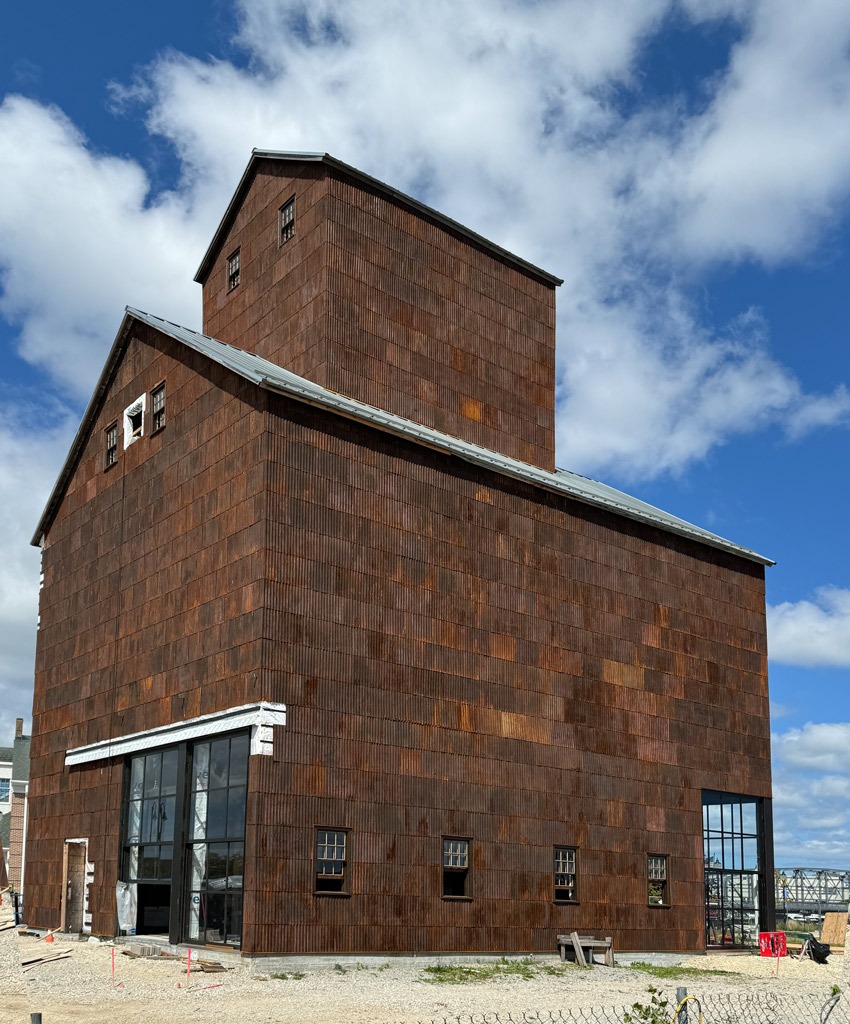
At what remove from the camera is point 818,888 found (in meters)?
60.2

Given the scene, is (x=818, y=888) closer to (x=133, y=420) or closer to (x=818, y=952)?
(x=818, y=952)

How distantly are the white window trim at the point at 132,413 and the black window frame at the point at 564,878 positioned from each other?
17824 millimetres

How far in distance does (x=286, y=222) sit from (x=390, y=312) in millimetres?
4740

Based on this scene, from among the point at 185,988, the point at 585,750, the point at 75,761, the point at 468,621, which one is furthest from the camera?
the point at 75,761

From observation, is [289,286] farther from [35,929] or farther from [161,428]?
[35,929]

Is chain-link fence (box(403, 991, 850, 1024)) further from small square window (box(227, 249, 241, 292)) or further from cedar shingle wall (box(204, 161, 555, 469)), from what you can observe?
small square window (box(227, 249, 241, 292))

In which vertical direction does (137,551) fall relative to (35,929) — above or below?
above

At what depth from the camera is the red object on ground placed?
3647cm

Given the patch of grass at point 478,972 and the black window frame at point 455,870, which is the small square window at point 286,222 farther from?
the patch of grass at point 478,972

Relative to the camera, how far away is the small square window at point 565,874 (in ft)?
114

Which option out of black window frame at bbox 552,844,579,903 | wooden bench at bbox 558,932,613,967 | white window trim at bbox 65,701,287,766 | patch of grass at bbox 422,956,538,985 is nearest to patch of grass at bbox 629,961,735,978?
→ wooden bench at bbox 558,932,613,967

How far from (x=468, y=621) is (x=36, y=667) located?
18046 millimetres

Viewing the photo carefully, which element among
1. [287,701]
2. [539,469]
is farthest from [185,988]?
[539,469]

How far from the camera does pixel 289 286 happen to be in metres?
38.4
